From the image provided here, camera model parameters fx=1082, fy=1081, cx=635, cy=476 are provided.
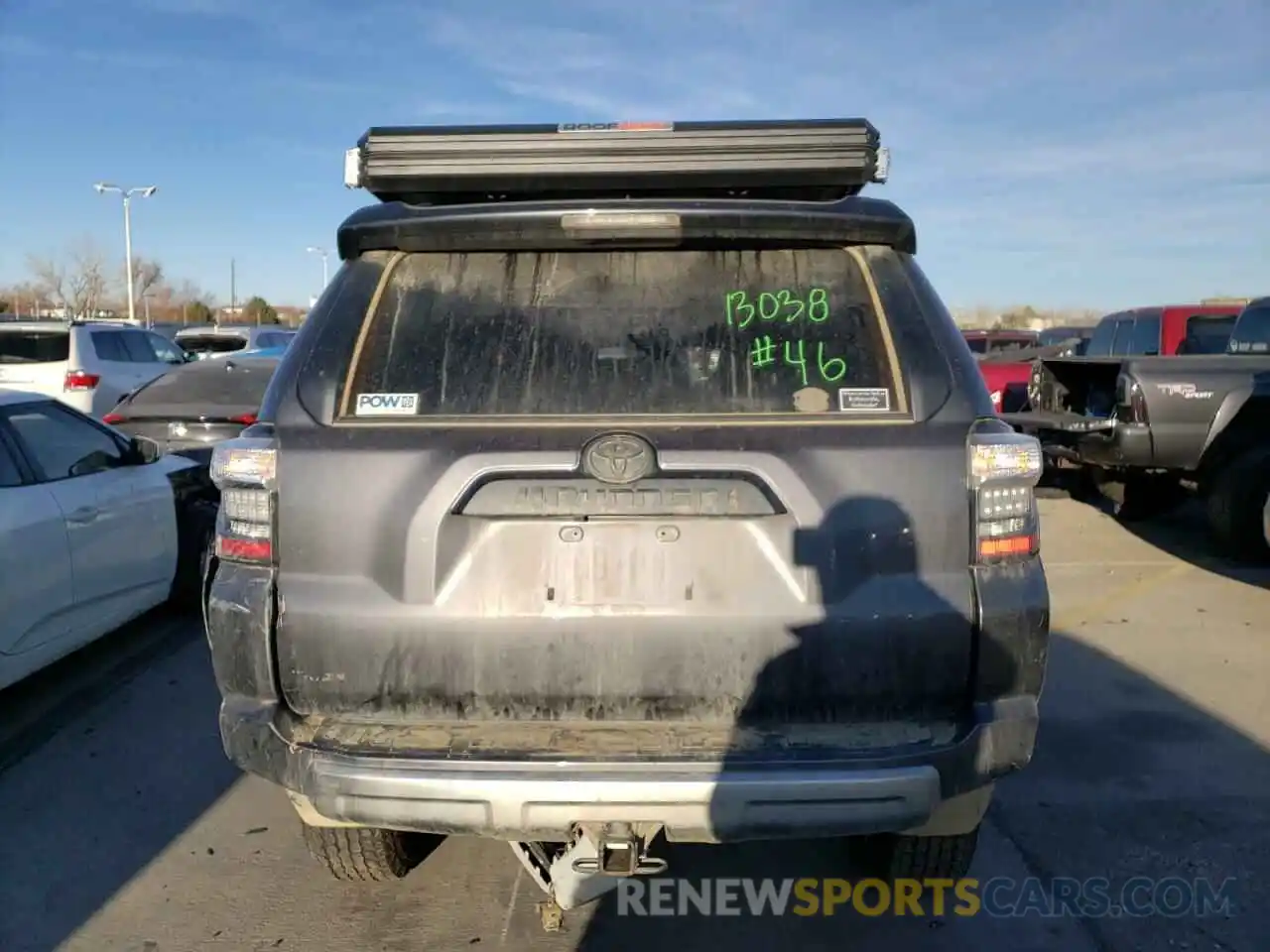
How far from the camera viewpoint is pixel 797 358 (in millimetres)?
2848

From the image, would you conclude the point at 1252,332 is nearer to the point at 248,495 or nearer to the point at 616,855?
the point at 616,855

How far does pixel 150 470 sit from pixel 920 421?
16.6 ft

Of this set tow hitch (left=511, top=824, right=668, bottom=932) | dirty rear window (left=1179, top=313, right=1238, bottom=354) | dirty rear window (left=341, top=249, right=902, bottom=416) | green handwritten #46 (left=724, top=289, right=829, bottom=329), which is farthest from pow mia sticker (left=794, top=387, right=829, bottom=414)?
dirty rear window (left=1179, top=313, right=1238, bottom=354)

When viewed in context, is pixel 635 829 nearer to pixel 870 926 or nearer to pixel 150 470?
pixel 870 926

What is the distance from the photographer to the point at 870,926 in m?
3.33

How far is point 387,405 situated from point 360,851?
1.44m

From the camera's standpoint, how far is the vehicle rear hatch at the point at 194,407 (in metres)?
8.19

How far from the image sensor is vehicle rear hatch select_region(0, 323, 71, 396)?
13992mm

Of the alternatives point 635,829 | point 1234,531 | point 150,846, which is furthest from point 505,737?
point 1234,531

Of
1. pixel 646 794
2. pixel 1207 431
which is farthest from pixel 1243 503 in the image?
pixel 646 794

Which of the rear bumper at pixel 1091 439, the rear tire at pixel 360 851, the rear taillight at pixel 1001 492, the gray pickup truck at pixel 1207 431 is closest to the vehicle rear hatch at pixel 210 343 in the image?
the rear bumper at pixel 1091 439

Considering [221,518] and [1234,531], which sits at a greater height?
[221,518]

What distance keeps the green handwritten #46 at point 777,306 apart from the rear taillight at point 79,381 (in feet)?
44.7

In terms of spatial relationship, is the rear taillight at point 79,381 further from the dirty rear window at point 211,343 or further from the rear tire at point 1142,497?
the rear tire at point 1142,497
